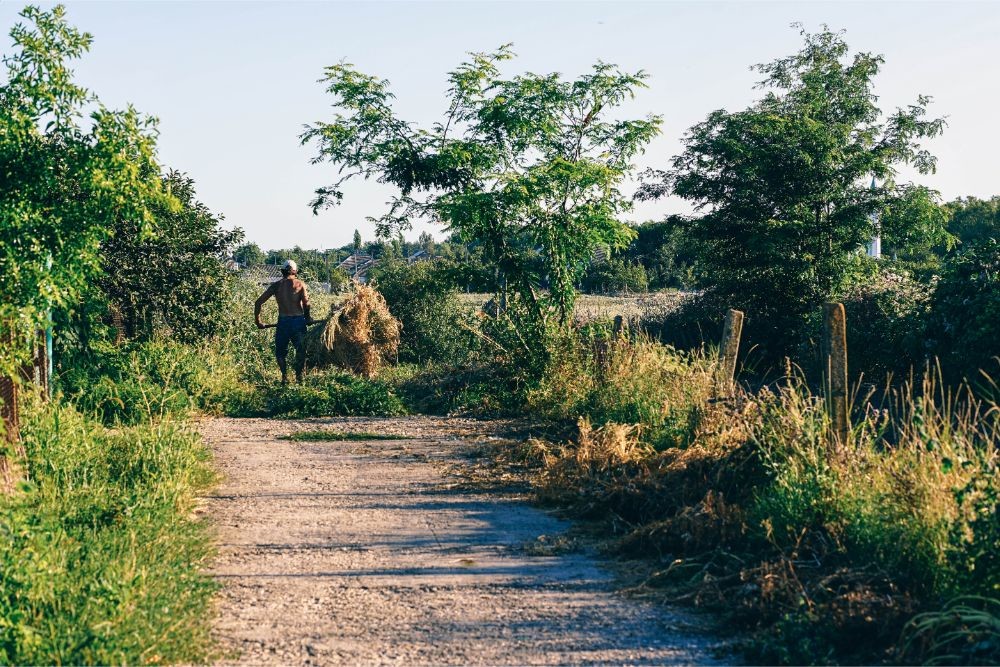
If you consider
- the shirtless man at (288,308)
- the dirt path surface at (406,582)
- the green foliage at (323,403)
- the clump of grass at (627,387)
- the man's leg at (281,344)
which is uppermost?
the shirtless man at (288,308)

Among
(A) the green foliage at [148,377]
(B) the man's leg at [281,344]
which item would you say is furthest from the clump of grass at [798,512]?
(B) the man's leg at [281,344]

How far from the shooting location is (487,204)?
13.1 m

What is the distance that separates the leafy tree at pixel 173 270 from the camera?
1335cm

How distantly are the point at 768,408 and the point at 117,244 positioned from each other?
31.9ft

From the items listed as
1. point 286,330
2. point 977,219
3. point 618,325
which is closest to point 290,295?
point 286,330

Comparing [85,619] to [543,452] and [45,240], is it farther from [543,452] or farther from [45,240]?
[543,452]

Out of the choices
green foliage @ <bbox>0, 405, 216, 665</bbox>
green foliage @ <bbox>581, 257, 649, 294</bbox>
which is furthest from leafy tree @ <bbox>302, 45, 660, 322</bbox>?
green foliage @ <bbox>581, 257, 649, 294</bbox>

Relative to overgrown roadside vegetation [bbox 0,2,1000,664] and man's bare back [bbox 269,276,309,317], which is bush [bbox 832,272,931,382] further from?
man's bare back [bbox 269,276,309,317]

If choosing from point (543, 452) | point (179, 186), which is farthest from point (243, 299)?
point (543, 452)

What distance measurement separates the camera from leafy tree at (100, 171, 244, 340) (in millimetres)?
13352

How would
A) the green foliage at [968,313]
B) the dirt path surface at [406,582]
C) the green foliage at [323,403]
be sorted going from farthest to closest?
the green foliage at [323,403] < the green foliage at [968,313] < the dirt path surface at [406,582]

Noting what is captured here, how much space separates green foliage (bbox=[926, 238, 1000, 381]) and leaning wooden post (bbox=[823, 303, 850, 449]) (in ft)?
18.3

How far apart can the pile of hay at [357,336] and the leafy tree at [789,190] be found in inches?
260

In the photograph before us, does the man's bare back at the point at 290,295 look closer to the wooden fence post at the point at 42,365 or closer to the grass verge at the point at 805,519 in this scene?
the wooden fence post at the point at 42,365
